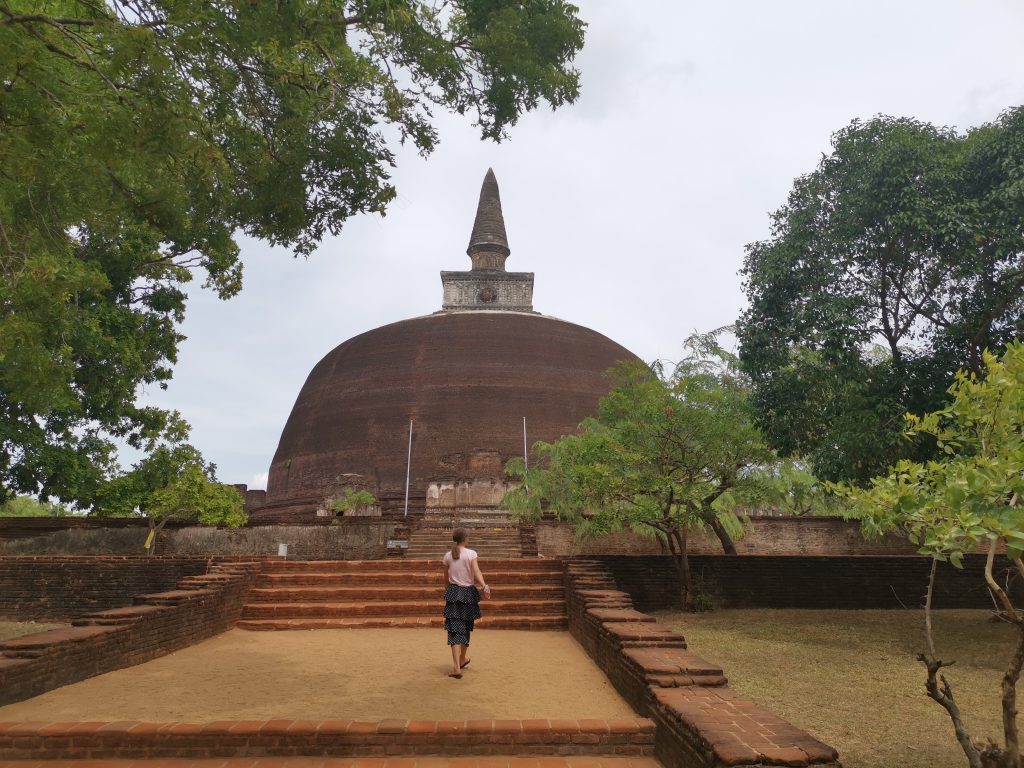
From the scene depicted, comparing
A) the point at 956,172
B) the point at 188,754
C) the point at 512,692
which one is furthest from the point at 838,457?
the point at 188,754

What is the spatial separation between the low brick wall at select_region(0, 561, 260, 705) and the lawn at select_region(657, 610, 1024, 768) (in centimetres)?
494

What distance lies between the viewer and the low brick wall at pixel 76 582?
9.32m

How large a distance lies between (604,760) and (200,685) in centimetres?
306

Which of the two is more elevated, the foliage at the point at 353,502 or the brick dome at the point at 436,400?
the brick dome at the point at 436,400

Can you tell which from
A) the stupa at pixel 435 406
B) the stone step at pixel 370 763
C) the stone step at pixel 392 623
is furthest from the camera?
the stupa at pixel 435 406

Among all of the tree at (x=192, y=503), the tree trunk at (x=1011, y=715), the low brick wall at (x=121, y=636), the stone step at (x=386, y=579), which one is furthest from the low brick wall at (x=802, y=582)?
the tree at (x=192, y=503)

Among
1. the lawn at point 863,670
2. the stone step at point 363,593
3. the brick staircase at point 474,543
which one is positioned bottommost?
the lawn at point 863,670

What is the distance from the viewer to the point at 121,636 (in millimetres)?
5516

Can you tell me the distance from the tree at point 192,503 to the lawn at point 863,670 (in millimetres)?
10555

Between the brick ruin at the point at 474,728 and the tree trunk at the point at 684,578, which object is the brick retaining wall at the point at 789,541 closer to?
the tree trunk at the point at 684,578

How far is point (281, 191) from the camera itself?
5297 millimetres

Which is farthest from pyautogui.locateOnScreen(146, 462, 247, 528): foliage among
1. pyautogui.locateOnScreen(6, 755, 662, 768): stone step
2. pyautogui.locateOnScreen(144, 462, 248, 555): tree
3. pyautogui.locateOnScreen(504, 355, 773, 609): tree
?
pyautogui.locateOnScreen(6, 755, 662, 768): stone step

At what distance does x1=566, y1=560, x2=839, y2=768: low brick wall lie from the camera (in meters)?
2.63

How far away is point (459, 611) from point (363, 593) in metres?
3.95
